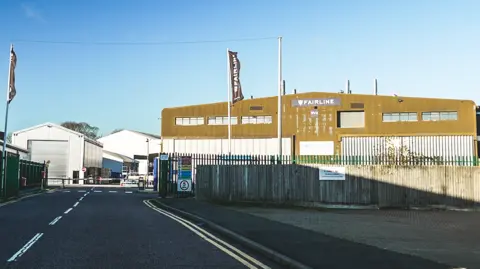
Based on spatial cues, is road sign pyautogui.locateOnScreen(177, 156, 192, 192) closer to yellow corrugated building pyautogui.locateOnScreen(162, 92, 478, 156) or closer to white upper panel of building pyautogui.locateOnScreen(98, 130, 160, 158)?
yellow corrugated building pyautogui.locateOnScreen(162, 92, 478, 156)

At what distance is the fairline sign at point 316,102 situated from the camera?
57812 millimetres

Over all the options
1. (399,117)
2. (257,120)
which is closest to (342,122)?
(399,117)

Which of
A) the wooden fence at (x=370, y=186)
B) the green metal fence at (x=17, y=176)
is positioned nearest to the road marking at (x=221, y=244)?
the wooden fence at (x=370, y=186)

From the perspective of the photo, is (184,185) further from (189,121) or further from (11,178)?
(189,121)

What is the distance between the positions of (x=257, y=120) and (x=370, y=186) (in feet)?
124

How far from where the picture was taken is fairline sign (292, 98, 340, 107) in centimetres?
5781

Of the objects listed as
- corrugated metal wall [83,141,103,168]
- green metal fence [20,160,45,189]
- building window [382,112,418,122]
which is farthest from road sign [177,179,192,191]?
corrugated metal wall [83,141,103,168]

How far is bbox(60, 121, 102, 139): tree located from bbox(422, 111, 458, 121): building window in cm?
8678

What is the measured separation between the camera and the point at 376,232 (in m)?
14.1

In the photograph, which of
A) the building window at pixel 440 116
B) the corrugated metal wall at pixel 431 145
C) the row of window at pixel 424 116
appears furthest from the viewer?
the row of window at pixel 424 116

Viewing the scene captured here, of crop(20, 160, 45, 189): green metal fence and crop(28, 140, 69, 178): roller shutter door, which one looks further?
crop(28, 140, 69, 178): roller shutter door

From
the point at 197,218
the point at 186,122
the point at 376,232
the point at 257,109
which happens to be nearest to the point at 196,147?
the point at 186,122

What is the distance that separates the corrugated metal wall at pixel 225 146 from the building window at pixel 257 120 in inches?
84.5

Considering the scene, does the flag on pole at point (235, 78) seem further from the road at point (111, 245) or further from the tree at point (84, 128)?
the tree at point (84, 128)
